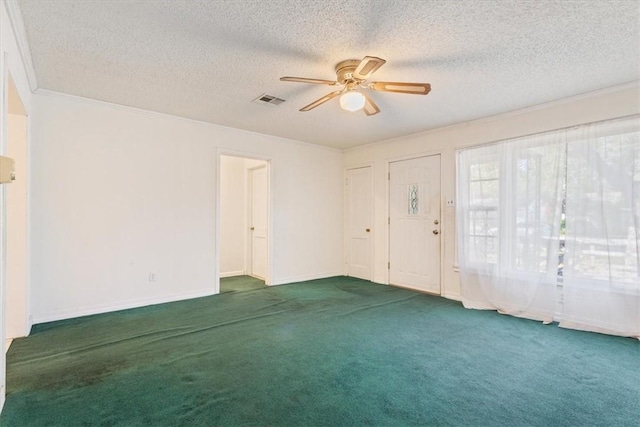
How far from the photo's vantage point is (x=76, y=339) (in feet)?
9.64

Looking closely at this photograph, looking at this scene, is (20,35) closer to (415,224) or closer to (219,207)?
(219,207)

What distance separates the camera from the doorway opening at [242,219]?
5996 mm

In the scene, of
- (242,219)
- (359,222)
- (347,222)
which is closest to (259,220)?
(242,219)

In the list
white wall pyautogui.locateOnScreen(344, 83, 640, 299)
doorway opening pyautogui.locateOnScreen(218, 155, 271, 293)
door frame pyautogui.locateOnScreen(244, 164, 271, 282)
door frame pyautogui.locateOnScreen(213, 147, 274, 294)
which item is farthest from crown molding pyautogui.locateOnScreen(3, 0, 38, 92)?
white wall pyautogui.locateOnScreen(344, 83, 640, 299)

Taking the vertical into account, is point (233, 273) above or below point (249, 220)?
below

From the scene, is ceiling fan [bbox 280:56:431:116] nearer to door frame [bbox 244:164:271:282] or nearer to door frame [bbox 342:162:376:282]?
door frame [bbox 342:162:376:282]

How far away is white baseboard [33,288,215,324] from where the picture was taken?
3.42 meters

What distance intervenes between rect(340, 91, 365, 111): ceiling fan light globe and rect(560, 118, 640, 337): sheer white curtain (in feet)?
8.11

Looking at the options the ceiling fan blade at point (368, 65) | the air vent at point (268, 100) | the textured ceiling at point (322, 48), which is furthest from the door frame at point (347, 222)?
the ceiling fan blade at point (368, 65)

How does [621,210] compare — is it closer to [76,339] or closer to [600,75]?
[600,75]

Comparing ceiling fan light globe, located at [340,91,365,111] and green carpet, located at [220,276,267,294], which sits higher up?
ceiling fan light globe, located at [340,91,365,111]

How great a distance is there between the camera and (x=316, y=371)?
2.40 meters

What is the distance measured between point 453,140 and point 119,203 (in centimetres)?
450

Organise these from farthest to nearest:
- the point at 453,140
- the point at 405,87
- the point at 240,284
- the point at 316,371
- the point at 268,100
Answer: the point at 240,284
the point at 453,140
the point at 268,100
the point at 405,87
the point at 316,371
